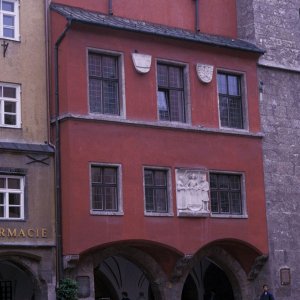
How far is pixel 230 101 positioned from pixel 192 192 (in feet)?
12.6

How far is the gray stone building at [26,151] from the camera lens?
2538cm

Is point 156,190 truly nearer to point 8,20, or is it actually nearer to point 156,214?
point 156,214

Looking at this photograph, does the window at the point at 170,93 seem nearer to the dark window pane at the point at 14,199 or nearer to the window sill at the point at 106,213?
the window sill at the point at 106,213

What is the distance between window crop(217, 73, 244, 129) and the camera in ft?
98.1

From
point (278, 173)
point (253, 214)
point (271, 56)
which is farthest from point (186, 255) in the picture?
point (271, 56)

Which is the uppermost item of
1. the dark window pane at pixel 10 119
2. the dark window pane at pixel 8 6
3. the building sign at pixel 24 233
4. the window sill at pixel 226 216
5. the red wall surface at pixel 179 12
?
the red wall surface at pixel 179 12

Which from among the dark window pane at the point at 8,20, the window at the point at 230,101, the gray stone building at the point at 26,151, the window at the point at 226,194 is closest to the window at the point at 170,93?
the window at the point at 230,101

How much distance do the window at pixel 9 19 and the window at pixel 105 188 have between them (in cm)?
459

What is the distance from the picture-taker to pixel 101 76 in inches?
1075

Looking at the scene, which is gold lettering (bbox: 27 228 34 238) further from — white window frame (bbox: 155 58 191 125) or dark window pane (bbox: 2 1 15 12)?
dark window pane (bbox: 2 1 15 12)

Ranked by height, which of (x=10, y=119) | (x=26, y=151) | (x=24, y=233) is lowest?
(x=24, y=233)

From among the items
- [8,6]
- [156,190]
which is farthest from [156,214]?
[8,6]

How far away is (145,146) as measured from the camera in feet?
90.0

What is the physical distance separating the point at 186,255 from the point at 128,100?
16.6 feet
